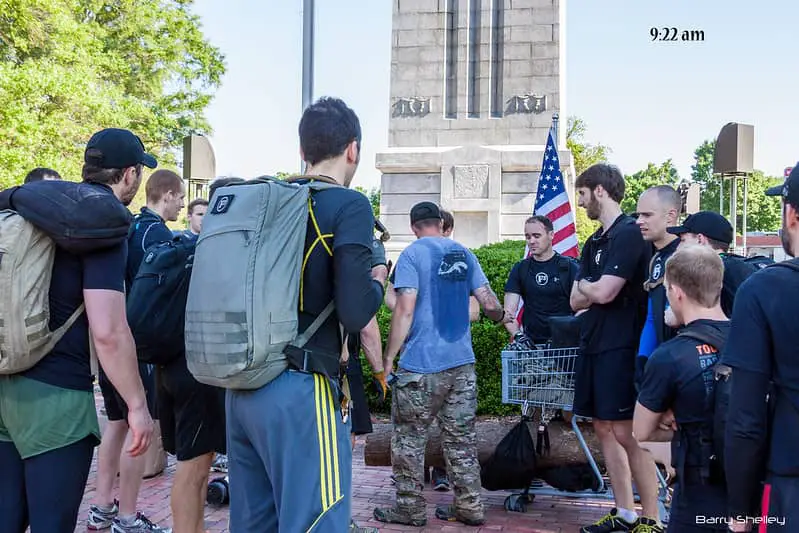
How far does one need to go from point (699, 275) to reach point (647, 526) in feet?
7.01

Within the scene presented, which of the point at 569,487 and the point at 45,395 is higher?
the point at 45,395

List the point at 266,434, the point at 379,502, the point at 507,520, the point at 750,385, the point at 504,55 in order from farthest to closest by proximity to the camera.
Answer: the point at 504,55, the point at 379,502, the point at 507,520, the point at 266,434, the point at 750,385

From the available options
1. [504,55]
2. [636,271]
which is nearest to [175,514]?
[636,271]

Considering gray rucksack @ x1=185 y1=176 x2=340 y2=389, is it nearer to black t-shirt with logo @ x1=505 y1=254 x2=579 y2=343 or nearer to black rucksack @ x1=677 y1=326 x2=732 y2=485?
black rucksack @ x1=677 y1=326 x2=732 y2=485

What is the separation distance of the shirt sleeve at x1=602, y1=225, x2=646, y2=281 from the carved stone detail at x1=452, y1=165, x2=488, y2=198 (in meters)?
11.6

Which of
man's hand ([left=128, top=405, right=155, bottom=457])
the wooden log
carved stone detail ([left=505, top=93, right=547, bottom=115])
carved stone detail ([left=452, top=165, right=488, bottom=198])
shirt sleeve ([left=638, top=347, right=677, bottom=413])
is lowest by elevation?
the wooden log

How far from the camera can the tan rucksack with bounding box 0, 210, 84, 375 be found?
2.47 meters

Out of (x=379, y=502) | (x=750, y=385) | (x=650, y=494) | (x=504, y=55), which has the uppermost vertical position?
(x=504, y=55)

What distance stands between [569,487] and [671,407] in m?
2.68

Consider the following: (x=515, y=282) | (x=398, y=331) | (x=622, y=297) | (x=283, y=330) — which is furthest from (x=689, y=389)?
(x=515, y=282)

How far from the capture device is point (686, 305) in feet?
10.1

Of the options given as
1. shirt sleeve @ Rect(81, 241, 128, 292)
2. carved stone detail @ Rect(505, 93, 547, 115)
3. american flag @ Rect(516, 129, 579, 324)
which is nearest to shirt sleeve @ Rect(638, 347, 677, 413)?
shirt sleeve @ Rect(81, 241, 128, 292)

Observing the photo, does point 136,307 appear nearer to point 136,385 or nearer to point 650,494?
point 136,385

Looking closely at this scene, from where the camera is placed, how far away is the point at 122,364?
2.73m
